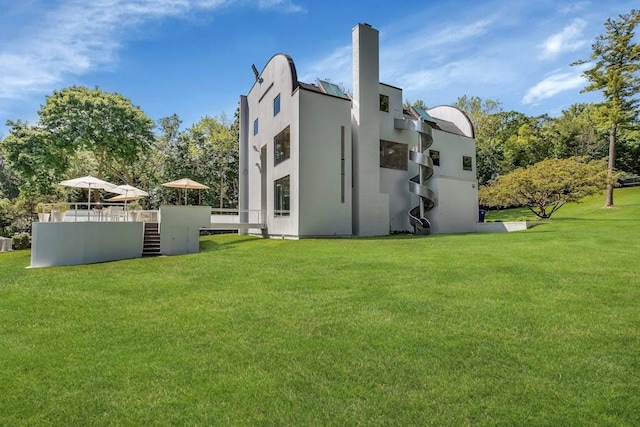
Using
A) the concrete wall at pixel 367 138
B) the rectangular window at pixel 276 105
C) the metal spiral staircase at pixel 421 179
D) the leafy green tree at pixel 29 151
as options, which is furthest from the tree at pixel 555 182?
the leafy green tree at pixel 29 151

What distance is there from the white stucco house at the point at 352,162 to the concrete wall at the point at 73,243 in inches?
299

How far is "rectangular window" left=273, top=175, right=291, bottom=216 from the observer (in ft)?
61.3

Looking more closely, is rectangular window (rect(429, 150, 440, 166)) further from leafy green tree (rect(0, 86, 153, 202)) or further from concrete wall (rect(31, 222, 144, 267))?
leafy green tree (rect(0, 86, 153, 202))

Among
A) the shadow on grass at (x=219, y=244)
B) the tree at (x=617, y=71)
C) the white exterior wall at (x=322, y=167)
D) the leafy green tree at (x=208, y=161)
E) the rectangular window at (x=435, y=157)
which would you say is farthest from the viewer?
the leafy green tree at (x=208, y=161)

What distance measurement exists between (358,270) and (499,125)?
43.0 metres

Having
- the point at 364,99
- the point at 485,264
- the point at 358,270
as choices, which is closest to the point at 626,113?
the point at 364,99

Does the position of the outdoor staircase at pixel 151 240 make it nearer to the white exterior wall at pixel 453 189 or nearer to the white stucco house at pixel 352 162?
the white stucco house at pixel 352 162

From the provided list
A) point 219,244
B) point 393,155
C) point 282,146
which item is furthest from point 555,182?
point 219,244

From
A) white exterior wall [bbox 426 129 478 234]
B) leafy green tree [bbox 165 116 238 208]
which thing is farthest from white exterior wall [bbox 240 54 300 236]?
white exterior wall [bbox 426 129 478 234]

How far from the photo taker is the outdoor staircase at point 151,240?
14.8m

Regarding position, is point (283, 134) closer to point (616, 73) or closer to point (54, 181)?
point (54, 181)

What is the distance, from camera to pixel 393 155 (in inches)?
819

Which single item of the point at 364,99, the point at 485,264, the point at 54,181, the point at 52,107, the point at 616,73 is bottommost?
the point at 485,264

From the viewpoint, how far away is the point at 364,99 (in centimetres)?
1897
